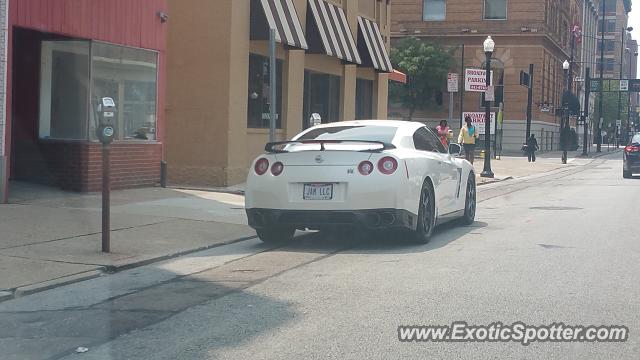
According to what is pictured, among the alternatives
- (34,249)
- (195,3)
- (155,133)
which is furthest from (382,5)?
(34,249)

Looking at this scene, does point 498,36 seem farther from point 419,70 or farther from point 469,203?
point 469,203

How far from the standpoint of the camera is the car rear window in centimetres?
1020

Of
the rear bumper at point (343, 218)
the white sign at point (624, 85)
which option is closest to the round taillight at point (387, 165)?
the rear bumper at point (343, 218)

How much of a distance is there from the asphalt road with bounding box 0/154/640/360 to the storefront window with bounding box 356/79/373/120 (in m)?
15.5

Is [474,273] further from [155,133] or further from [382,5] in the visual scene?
[382,5]

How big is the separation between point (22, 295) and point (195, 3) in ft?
36.7

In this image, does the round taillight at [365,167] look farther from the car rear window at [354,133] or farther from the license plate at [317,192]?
the car rear window at [354,133]

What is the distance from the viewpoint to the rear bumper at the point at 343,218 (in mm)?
9297

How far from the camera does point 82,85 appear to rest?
1452cm

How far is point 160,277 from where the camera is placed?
8031 mm

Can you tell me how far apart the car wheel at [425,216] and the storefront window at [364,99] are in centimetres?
1581

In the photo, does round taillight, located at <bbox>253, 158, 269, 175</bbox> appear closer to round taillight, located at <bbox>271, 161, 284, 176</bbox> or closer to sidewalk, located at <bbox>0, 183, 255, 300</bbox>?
round taillight, located at <bbox>271, 161, 284, 176</bbox>

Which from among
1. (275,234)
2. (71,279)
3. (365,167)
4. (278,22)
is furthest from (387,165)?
(278,22)

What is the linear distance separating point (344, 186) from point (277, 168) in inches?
34.9
